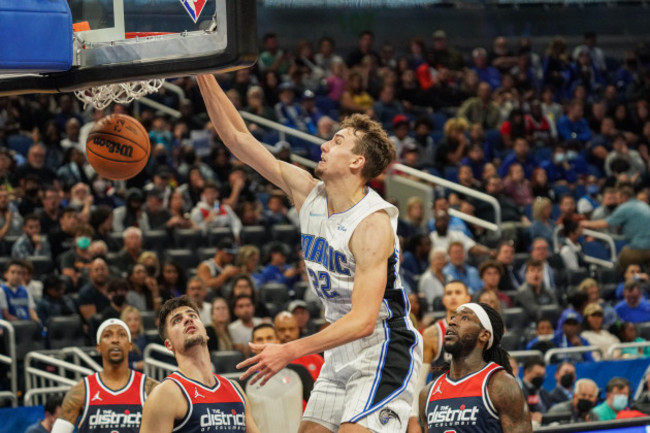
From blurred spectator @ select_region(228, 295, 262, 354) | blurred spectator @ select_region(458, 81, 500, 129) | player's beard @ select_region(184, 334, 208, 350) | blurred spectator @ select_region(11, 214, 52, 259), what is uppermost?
blurred spectator @ select_region(458, 81, 500, 129)

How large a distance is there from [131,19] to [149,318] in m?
5.66

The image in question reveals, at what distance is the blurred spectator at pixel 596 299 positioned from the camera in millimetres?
11694

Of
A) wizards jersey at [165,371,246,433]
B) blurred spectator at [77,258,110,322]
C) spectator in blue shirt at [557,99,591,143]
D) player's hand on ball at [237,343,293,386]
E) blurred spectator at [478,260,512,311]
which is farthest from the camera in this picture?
spectator in blue shirt at [557,99,591,143]

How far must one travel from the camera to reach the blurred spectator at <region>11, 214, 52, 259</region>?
11.0 meters

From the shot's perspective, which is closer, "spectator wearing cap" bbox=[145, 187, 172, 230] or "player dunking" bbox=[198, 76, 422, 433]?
"player dunking" bbox=[198, 76, 422, 433]

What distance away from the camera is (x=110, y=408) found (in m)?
6.99

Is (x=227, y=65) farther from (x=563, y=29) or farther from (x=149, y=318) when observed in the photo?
(x=563, y=29)

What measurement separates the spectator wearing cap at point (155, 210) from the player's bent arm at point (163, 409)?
655 centimetres

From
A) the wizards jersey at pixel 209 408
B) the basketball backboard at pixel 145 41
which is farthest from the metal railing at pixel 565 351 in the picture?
the basketball backboard at pixel 145 41

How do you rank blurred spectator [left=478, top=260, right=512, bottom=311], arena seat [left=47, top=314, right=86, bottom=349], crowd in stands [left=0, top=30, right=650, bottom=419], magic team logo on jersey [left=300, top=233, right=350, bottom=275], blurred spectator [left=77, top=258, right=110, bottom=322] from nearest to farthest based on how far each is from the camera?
magic team logo on jersey [left=300, top=233, right=350, bottom=275]
arena seat [left=47, top=314, right=86, bottom=349]
blurred spectator [left=77, top=258, right=110, bottom=322]
crowd in stands [left=0, top=30, right=650, bottom=419]
blurred spectator [left=478, top=260, right=512, bottom=311]

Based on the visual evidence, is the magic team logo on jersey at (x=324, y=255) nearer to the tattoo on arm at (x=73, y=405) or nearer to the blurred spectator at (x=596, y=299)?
the tattoo on arm at (x=73, y=405)

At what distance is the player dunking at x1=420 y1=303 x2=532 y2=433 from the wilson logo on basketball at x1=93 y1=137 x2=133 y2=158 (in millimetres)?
1937

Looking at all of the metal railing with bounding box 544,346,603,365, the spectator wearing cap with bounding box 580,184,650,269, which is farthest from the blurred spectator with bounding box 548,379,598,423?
the spectator wearing cap with bounding box 580,184,650,269

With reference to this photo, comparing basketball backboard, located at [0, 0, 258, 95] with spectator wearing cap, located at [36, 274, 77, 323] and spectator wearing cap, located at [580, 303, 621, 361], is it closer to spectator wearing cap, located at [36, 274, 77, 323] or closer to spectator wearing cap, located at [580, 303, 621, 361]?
spectator wearing cap, located at [36, 274, 77, 323]
